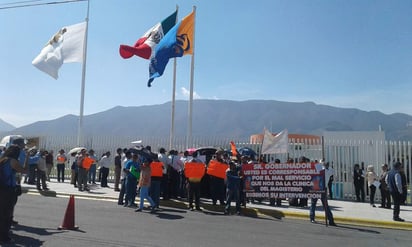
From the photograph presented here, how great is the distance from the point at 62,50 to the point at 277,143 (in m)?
14.1

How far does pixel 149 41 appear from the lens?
18172 millimetres

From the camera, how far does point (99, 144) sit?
21.9 meters

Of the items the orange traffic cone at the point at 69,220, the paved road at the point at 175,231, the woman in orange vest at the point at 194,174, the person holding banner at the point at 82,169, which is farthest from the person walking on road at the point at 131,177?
the person holding banner at the point at 82,169

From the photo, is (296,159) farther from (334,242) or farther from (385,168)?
(334,242)

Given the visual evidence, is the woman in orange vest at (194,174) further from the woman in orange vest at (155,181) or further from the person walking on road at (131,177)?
the person walking on road at (131,177)

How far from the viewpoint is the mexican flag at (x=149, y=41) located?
1792 centimetres

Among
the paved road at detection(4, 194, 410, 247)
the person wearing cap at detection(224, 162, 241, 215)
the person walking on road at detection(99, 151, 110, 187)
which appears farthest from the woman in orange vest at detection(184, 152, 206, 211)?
the person walking on road at detection(99, 151, 110, 187)

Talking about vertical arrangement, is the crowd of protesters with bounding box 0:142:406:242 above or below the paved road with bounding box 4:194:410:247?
above

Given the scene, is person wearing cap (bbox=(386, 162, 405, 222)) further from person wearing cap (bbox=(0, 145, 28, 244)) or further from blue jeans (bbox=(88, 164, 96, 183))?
blue jeans (bbox=(88, 164, 96, 183))

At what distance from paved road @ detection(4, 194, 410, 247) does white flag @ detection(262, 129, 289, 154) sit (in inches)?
197

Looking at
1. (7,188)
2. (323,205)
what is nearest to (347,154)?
(323,205)

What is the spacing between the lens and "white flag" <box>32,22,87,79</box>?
71.5 ft

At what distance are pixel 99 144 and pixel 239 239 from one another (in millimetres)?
15583

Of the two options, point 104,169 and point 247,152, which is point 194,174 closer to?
point 247,152
